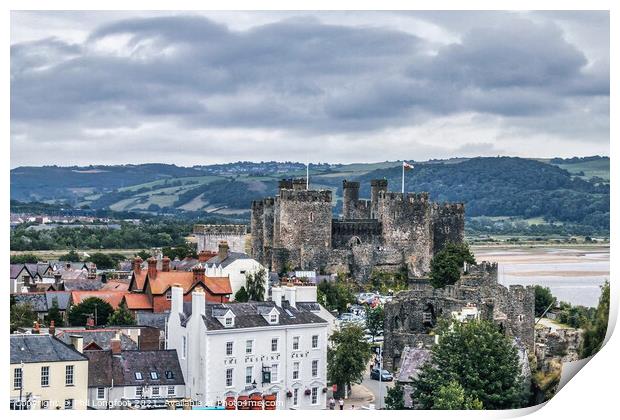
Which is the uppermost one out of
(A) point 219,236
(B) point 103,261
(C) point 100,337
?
→ (A) point 219,236

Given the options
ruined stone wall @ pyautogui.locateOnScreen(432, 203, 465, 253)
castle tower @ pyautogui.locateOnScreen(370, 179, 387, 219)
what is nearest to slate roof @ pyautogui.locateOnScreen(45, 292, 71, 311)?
castle tower @ pyautogui.locateOnScreen(370, 179, 387, 219)

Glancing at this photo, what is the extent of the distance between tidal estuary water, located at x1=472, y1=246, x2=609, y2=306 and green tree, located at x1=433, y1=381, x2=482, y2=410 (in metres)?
8.50

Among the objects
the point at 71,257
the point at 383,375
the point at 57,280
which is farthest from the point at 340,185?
the point at 383,375

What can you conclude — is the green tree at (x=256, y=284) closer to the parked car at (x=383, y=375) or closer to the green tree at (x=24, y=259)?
the parked car at (x=383, y=375)

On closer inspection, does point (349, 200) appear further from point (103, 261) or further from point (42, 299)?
point (42, 299)

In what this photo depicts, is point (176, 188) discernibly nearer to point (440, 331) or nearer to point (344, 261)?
point (344, 261)

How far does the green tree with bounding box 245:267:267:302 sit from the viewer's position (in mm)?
30812

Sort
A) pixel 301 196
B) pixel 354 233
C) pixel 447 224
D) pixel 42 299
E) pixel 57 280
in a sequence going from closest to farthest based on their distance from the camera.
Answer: pixel 42 299 → pixel 57 280 → pixel 301 196 → pixel 354 233 → pixel 447 224

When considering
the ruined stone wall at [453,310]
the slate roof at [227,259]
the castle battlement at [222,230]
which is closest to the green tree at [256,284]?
the slate roof at [227,259]

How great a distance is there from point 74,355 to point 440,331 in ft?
20.7

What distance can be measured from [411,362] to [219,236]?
20262mm

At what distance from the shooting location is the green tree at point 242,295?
29953 millimetres

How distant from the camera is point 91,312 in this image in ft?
93.9

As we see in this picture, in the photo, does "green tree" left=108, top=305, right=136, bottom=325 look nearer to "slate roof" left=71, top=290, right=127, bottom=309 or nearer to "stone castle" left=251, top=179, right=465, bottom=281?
"slate roof" left=71, top=290, right=127, bottom=309
